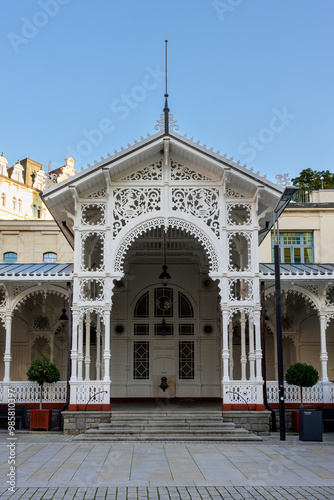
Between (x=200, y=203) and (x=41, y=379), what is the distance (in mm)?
6872

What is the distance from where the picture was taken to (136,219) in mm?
16344

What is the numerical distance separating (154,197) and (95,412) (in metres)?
6.27

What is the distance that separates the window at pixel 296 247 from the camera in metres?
28.8

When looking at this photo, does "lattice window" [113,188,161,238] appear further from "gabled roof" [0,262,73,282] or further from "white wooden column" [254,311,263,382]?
"white wooden column" [254,311,263,382]

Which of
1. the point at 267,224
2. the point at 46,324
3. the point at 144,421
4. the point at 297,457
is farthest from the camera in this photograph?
the point at 46,324

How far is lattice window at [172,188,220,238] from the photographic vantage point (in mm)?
16422

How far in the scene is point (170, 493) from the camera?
8750 millimetres

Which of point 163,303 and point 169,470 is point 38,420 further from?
point 163,303

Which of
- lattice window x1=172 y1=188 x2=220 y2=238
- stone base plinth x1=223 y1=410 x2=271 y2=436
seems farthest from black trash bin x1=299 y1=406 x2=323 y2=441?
lattice window x1=172 y1=188 x2=220 y2=238

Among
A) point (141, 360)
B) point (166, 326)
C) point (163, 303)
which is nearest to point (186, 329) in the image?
point (166, 326)

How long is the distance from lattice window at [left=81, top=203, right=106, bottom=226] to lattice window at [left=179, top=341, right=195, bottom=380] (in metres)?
6.06

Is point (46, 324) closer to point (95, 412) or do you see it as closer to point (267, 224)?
point (95, 412)

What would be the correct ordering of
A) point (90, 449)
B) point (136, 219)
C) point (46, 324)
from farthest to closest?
point (46, 324), point (136, 219), point (90, 449)

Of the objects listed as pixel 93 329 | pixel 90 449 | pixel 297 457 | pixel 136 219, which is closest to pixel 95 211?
pixel 136 219
